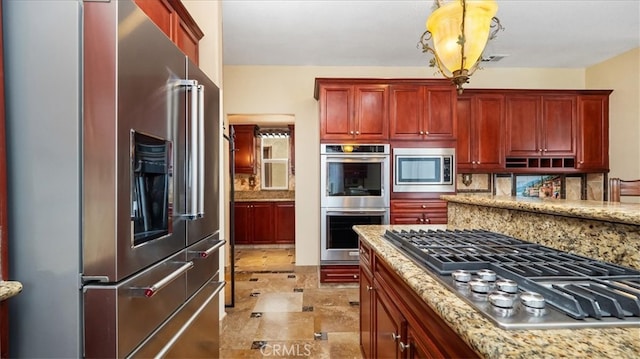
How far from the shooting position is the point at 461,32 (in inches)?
70.0

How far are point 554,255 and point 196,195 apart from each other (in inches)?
57.5

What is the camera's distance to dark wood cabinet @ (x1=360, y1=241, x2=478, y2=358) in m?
0.86

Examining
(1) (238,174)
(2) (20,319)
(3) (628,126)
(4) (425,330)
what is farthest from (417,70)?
(2) (20,319)

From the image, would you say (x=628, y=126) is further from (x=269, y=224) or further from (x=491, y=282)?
(x=269, y=224)

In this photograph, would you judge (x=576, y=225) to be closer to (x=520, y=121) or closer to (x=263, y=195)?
(x=520, y=121)

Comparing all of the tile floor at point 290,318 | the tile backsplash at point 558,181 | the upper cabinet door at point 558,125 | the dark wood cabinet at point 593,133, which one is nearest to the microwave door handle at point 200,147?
the tile floor at point 290,318

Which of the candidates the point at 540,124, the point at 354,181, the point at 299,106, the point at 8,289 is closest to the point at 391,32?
the point at 299,106

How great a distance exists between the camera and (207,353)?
182 centimetres

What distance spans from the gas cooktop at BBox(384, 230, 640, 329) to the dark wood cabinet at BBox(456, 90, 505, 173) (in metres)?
2.96

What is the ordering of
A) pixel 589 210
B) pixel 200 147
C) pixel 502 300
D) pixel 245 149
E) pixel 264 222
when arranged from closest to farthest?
pixel 502 300, pixel 589 210, pixel 200 147, pixel 264 222, pixel 245 149

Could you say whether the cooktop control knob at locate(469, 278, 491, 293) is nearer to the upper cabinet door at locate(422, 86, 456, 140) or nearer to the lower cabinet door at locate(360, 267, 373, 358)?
the lower cabinet door at locate(360, 267, 373, 358)

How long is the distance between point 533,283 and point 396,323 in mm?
581

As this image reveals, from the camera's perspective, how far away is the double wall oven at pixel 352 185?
3.65m

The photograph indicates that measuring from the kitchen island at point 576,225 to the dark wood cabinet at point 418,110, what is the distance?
1.92m
